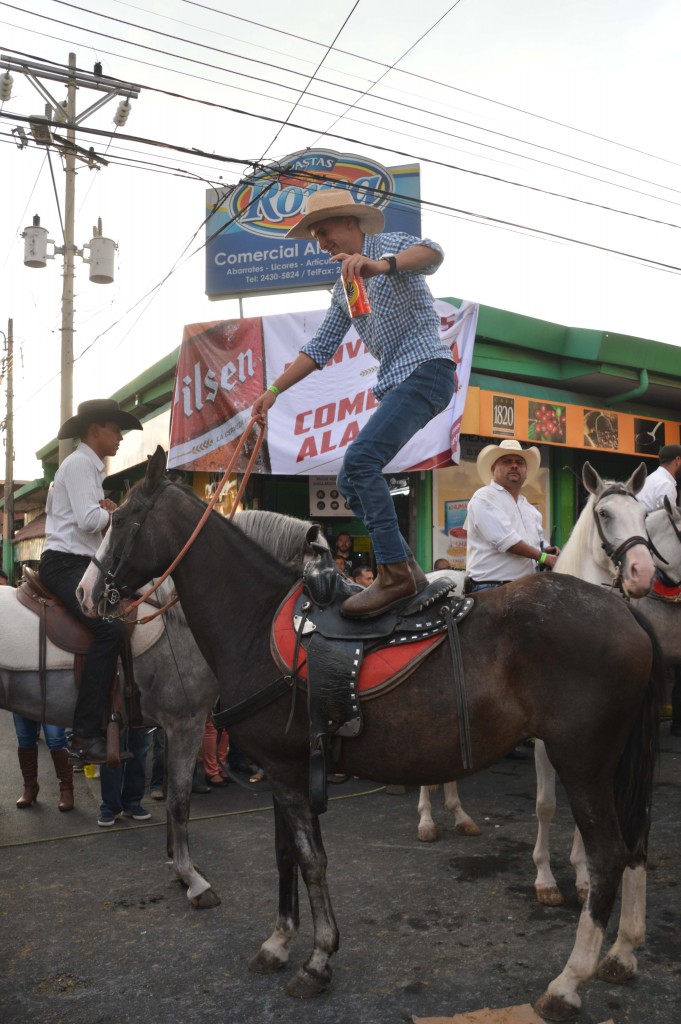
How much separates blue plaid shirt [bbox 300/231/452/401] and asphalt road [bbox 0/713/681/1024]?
9.00 ft

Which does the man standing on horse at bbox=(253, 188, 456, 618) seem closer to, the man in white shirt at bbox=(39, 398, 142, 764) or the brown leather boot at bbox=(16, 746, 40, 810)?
the man in white shirt at bbox=(39, 398, 142, 764)

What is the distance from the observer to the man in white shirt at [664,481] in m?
6.69

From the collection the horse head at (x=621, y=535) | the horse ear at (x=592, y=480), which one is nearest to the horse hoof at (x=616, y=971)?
the horse head at (x=621, y=535)

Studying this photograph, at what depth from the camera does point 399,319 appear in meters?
3.69

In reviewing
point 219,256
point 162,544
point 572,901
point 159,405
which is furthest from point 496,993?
point 159,405

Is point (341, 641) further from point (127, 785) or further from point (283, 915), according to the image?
point (127, 785)

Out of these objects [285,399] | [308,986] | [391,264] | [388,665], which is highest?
[285,399]

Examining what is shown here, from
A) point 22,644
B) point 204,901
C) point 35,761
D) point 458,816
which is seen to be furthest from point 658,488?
point 35,761

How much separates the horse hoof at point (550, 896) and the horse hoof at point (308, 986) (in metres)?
1.49

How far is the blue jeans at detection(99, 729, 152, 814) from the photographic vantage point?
575cm

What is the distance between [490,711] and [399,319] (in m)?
1.88

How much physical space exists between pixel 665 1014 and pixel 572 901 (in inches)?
47.5

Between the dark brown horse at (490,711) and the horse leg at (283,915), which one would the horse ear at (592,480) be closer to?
the dark brown horse at (490,711)

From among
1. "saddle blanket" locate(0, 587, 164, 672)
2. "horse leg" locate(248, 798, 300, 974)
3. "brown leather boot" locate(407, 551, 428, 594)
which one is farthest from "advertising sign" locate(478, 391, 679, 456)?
"horse leg" locate(248, 798, 300, 974)
